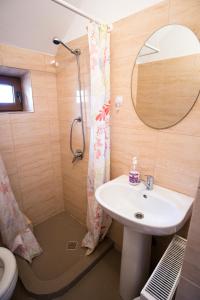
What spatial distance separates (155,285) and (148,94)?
1156mm

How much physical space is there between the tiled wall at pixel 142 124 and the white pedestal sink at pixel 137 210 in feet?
0.44

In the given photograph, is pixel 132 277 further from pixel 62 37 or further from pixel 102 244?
pixel 62 37

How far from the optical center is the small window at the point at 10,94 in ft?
5.77

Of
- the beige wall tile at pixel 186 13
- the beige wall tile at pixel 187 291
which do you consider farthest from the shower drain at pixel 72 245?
the beige wall tile at pixel 186 13

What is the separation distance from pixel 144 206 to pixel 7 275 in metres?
1.02

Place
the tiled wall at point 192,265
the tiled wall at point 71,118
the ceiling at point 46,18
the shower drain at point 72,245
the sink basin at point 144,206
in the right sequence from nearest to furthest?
the tiled wall at point 192,265
the sink basin at point 144,206
the ceiling at point 46,18
the tiled wall at point 71,118
the shower drain at point 72,245

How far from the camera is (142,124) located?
1232 mm

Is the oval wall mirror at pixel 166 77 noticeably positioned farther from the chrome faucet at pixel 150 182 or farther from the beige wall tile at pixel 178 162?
the chrome faucet at pixel 150 182

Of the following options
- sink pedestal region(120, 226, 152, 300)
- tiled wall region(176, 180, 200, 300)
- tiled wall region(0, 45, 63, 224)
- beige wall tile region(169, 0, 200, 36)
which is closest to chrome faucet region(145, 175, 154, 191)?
sink pedestal region(120, 226, 152, 300)

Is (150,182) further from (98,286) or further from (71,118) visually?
(71,118)

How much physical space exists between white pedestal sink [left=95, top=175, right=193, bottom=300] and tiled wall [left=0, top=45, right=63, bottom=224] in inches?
42.5

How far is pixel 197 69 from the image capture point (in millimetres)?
935

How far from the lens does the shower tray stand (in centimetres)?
131

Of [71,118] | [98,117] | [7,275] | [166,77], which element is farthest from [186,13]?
[7,275]
